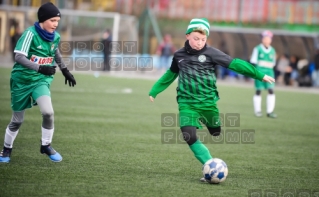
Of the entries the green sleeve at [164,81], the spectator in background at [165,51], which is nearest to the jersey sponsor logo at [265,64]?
the green sleeve at [164,81]

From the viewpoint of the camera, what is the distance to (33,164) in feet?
26.3

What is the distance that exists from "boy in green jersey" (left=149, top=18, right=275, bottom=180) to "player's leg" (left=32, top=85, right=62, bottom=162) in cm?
174

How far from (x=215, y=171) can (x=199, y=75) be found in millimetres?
1285

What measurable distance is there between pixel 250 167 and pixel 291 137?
4005 mm

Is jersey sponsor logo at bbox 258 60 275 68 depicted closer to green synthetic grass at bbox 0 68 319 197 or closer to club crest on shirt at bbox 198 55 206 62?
green synthetic grass at bbox 0 68 319 197

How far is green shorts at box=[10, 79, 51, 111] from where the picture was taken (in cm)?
793

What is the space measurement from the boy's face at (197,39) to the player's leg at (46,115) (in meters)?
2.05

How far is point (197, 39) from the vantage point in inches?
297

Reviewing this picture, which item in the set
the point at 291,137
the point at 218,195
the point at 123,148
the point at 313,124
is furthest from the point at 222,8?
the point at 218,195

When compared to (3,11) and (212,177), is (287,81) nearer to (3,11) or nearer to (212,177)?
(3,11)

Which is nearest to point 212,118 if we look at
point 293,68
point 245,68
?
point 245,68

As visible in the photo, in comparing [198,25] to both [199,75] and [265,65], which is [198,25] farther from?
[265,65]

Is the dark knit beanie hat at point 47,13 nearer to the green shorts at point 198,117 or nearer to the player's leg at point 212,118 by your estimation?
the green shorts at point 198,117

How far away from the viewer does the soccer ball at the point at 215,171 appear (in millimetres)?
7238
